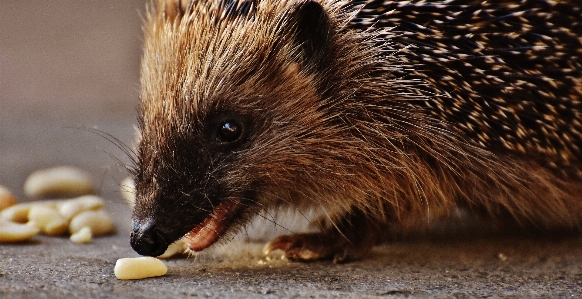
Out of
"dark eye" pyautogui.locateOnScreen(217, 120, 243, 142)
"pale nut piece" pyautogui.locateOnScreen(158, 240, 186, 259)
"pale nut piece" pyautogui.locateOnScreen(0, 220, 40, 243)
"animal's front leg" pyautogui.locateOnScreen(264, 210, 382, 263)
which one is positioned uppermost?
"dark eye" pyautogui.locateOnScreen(217, 120, 243, 142)

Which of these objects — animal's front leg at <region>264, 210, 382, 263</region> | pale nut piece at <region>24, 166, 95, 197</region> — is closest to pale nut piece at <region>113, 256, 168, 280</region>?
animal's front leg at <region>264, 210, 382, 263</region>

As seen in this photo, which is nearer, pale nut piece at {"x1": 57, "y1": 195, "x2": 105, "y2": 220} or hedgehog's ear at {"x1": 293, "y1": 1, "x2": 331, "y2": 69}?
hedgehog's ear at {"x1": 293, "y1": 1, "x2": 331, "y2": 69}

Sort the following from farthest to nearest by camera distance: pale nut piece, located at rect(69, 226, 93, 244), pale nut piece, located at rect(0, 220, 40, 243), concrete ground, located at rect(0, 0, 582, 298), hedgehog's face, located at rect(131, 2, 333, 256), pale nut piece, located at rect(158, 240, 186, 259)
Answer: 1. pale nut piece, located at rect(69, 226, 93, 244)
2. pale nut piece, located at rect(0, 220, 40, 243)
3. pale nut piece, located at rect(158, 240, 186, 259)
4. hedgehog's face, located at rect(131, 2, 333, 256)
5. concrete ground, located at rect(0, 0, 582, 298)

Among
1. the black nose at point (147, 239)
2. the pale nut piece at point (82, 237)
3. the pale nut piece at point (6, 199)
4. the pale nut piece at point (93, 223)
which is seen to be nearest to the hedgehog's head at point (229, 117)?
the black nose at point (147, 239)

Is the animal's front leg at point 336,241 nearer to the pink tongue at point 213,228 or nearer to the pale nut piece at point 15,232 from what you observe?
the pink tongue at point 213,228

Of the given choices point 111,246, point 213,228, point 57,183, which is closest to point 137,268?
point 213,228

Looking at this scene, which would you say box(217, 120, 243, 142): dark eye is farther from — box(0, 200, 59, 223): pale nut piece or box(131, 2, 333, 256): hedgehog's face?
box(0, 200, 59, 223): pale nut piece

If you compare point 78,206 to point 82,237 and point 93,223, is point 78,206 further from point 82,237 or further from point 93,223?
point 82,237
